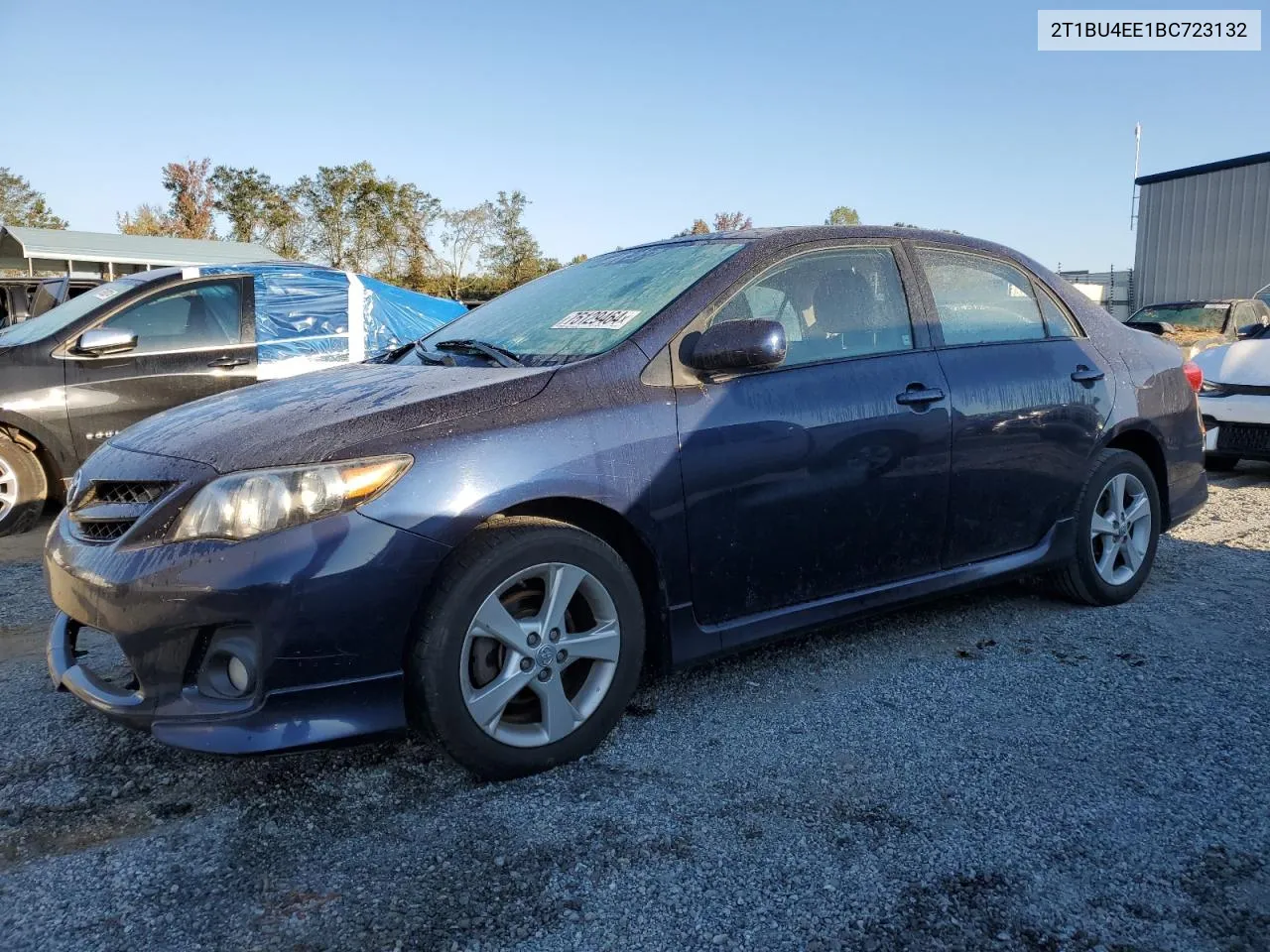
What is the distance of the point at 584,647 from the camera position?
2.72 metres

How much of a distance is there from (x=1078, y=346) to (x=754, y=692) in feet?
6.72

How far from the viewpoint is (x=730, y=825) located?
7.90 feet

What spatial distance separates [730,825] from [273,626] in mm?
1230

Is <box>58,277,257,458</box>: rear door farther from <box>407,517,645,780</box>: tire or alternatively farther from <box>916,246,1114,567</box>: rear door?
<box>916,246,1114,567</box>: rear door

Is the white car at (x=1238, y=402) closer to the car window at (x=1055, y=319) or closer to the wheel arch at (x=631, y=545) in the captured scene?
the car window at (x=1055, y=319)

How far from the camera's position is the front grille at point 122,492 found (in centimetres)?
257

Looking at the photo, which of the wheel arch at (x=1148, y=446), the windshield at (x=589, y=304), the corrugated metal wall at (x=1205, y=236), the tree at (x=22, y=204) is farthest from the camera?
the tree at (x=22, y=204)

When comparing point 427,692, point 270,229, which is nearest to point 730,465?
point 427,692

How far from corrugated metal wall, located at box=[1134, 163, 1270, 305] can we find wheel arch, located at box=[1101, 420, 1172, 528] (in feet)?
88.2

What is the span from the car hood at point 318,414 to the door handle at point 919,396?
1306mm

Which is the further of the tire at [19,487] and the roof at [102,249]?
the roof at [102,249]

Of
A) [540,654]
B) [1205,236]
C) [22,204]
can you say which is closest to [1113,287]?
[1205,236]

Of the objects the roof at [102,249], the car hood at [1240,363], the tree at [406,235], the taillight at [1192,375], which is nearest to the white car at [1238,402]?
the car hood at [1240,363]

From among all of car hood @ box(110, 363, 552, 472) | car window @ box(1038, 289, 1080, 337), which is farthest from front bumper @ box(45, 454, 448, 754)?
car window @ box(1038, 289, 1080, 337)
